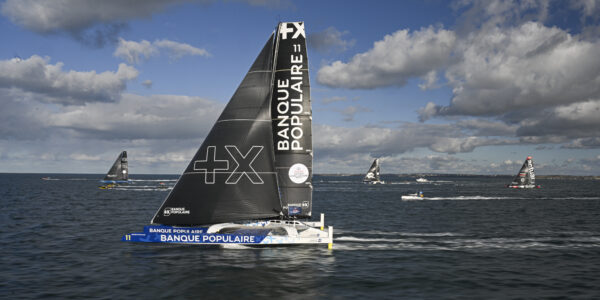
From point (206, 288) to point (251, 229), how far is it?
6.70 m

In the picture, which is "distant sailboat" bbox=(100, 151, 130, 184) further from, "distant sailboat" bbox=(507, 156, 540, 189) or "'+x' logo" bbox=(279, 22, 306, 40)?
"distant sailboat" bbox=(507, 156, 540, 189)

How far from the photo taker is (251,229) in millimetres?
21891

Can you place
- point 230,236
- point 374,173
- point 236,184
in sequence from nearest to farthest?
point 230,236
point 236,184
point 374,173

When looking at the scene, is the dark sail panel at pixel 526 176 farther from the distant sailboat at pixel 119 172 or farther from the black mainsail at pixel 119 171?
the distant sailboat at pixel 119 172

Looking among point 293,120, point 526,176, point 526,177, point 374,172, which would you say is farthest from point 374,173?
point 293,120

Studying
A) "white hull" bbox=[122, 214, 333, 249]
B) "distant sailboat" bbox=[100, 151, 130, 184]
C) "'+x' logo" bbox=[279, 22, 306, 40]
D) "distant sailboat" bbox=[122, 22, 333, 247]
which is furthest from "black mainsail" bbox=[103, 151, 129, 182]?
"'+x' logo" bbox=[279, 22, 306, 40]

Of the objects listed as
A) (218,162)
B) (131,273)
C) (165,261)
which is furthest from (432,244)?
(131,273)

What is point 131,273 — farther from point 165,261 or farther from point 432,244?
point 432,244

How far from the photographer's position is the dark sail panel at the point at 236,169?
818 inches

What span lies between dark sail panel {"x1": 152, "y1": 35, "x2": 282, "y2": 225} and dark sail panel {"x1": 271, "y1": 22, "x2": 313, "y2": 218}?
8.27 feet

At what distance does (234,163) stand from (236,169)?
13.3 inches

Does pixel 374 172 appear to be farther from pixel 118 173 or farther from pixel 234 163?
pixel 234 163

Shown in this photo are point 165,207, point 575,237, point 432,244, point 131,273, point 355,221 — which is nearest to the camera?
point 131,273

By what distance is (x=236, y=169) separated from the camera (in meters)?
21.0
